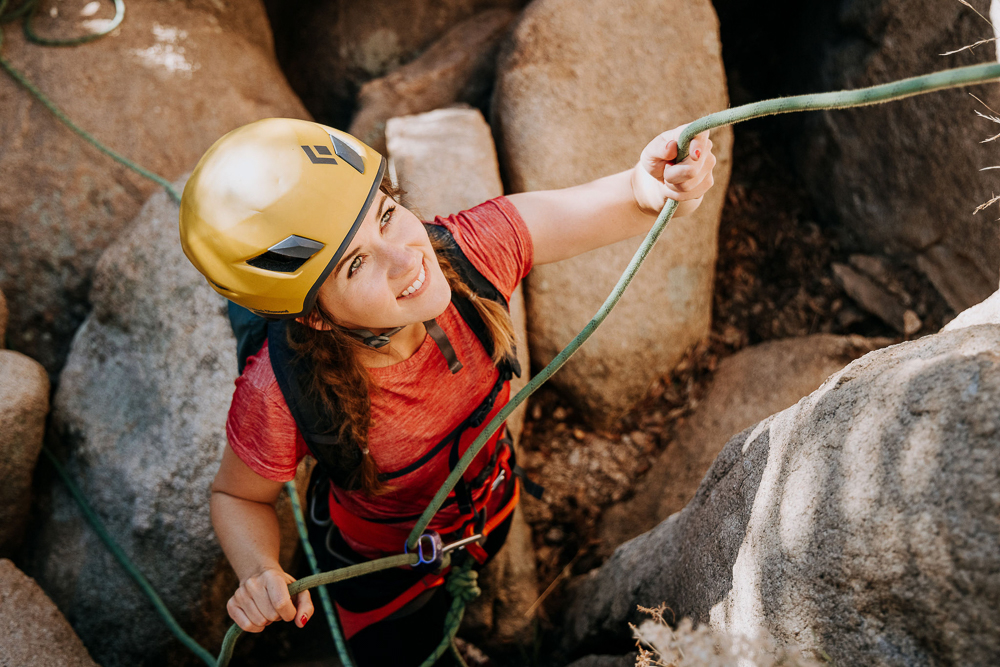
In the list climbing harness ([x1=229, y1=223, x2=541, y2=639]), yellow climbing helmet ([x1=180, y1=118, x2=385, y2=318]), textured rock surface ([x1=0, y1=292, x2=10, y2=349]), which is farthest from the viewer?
textured rock surface ([x1=0, y1=292, x2=10, y2=349])

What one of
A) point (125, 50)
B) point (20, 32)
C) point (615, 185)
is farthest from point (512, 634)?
point (20, 32)

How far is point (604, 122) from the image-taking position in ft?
10.6

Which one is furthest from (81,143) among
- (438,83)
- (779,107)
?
(779,107)

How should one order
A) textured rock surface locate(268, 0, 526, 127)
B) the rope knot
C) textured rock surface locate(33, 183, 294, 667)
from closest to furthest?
1. the rope knot
2. textured rock surface locate(33, 183, 294, 667)
3. textured rock surface locate(268, 0, 526, 127)

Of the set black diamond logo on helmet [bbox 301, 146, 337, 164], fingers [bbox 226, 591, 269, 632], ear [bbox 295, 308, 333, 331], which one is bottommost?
fingers [bbox 226, 591, 269, 632]

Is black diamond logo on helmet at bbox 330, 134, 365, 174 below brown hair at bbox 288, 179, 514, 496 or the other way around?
the other way around

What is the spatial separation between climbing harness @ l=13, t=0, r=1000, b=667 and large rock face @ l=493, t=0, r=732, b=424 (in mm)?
1148

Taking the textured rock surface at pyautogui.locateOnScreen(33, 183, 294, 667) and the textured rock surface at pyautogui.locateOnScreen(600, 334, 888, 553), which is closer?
the textured rock surface at pyautogui.locateOnScreen(33, 183, 294, 667)

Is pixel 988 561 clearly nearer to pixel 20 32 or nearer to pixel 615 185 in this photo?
pixel 615 185

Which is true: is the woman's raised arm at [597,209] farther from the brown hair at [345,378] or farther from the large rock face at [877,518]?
the large rock face at [877,518]

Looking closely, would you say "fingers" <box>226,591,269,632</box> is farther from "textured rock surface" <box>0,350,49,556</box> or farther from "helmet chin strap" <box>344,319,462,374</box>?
"textured rock surface" <box>0,350,49,556</box>

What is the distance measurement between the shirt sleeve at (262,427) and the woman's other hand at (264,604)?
291mm

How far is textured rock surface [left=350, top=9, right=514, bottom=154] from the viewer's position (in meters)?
3.66

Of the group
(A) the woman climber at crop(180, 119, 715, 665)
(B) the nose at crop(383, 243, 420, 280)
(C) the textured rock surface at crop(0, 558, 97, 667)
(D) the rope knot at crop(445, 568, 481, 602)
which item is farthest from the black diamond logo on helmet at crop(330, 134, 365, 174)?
(C) the textured rock surface at crop(0, 558, 97, 667)
